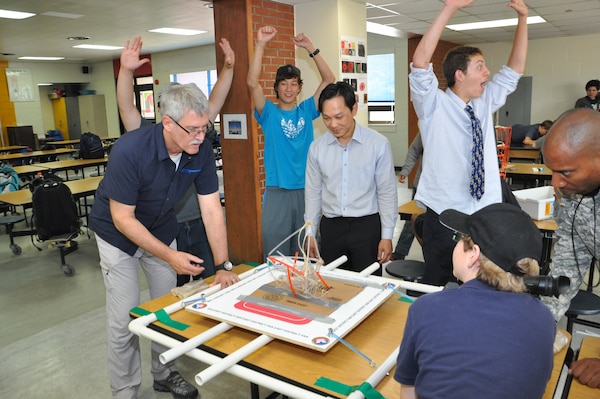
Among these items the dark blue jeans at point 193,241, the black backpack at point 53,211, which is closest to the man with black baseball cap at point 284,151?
the dark blue jeans at point 193,241

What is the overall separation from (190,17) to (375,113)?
5.00 m

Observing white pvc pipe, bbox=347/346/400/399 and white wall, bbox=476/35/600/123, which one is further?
white wall, bbox=476/35/600/123

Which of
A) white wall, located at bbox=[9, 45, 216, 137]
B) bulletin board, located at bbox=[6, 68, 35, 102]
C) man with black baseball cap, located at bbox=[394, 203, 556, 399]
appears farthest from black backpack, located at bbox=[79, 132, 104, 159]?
man with black baseball cap, located at bbox=[394, 203, 556, 399]

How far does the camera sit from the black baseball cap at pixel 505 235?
1107mm

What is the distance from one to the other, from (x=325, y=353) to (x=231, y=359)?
0.30m

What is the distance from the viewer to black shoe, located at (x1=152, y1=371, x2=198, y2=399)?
103 inches

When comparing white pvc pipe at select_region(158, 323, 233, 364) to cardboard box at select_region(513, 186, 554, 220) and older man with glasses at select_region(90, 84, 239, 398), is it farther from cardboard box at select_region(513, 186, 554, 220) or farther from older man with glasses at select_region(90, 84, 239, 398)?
cardboard box at select_region(513, 186, 554, 220)

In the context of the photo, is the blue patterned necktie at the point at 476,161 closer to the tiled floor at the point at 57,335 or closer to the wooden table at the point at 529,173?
the tiled floor at the point at 57,335

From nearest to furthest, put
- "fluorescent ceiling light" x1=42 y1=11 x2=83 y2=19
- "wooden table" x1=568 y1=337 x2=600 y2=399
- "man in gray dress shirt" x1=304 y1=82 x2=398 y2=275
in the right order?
"wooden table" x1=568 y1=337 x2=600 y2=399 < "man in gray dress shirt" x1=304 y1=82 x2=398 y2=275 < "fluorescent ceiling light" x1=42 y1=11 x2=83 y2=19

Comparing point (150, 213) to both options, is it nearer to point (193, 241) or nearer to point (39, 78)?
point (193, 241)

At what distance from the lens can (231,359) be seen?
1384mm

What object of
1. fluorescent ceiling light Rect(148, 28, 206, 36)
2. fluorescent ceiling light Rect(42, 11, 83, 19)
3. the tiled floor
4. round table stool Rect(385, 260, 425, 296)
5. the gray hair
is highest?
fluorescent ceiling light Rect(148, 28, 206, 36)

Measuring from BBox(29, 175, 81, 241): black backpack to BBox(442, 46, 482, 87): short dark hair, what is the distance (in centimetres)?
399

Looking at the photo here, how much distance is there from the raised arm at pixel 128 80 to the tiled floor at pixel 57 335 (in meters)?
1.57
